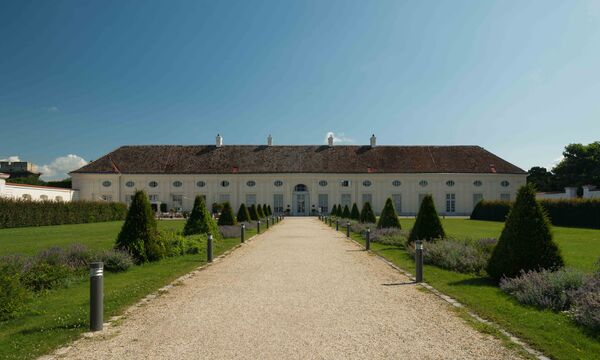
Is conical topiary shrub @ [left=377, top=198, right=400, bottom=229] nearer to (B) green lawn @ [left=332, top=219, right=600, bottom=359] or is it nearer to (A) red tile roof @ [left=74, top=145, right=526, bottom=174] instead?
(B) green lawn @ [left=332, top=219, right=600, bottom=359]

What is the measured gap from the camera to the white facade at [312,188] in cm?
4838

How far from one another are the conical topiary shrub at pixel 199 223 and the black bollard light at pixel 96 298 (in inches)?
440

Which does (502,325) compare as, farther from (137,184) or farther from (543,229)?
(137,184)

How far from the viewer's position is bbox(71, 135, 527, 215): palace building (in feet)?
159

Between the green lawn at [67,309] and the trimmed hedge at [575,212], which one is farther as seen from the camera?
the trimmed hedge at [575,212]

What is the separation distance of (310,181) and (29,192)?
26184 mm

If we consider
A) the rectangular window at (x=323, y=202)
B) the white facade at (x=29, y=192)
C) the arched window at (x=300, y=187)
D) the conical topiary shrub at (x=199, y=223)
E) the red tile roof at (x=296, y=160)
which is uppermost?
the red tile roof at (x=296, y=160)

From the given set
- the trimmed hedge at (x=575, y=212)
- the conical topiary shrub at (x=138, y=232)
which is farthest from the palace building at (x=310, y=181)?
the conical topiary shrub at (x=138, y=232)

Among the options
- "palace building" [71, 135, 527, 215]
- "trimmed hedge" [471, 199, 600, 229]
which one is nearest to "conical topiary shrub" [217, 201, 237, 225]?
"trimmed hedge" [471, 199, 600, 229]

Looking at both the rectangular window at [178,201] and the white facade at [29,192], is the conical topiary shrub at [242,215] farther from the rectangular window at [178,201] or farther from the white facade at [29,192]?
the rectangular window at [178,201]

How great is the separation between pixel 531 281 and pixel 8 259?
30.0ft

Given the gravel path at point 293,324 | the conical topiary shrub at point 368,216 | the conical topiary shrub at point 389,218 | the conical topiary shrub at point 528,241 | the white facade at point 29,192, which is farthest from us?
the white facade at point 29,192

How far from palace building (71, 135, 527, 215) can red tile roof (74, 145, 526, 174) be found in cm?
11

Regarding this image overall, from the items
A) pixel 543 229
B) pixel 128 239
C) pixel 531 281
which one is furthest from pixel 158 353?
pixel 128 239
